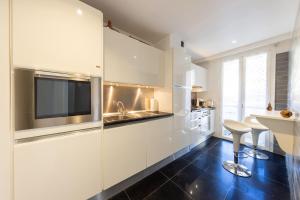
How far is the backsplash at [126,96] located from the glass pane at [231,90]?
2258 mm

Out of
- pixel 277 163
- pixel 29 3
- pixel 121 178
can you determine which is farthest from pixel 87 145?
pixel 277 163

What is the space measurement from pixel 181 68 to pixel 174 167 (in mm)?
1821

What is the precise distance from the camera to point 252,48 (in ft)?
9.34

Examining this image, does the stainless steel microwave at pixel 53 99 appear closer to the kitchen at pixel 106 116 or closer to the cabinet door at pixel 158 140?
the kitchen at pixel 106 116

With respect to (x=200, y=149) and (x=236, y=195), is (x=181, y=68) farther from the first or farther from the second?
(x=236, y=195)

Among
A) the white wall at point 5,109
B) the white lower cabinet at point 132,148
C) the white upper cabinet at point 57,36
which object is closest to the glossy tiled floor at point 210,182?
the white lower cabinet at point 132,148

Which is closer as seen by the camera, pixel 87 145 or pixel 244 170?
pixel 87 145

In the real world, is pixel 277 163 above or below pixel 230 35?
below

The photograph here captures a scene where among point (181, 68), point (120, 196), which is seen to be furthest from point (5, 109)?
point (181, 68)

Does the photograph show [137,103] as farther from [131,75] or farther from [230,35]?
[230,35]

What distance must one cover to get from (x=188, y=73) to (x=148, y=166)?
1912 millimetres

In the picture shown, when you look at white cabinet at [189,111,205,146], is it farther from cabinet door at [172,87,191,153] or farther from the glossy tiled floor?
the glossy tiled floor

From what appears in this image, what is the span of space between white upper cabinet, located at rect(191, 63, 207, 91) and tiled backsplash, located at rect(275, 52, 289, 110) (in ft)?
4.95

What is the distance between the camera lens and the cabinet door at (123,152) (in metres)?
1.41
